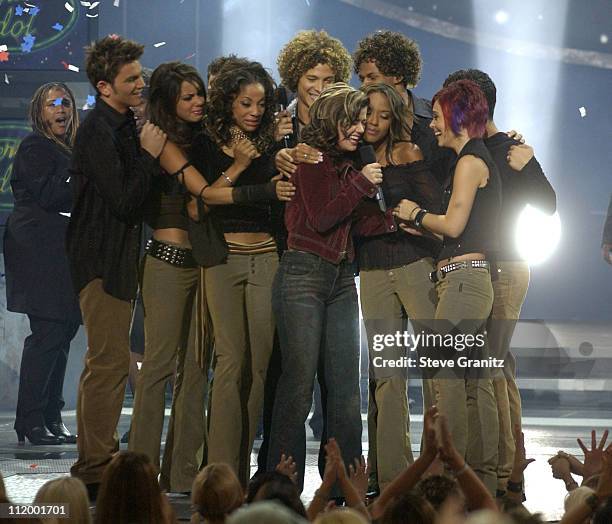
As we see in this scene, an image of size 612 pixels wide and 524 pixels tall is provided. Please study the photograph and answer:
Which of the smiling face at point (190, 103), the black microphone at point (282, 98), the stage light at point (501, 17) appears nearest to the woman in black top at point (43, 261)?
the black microphone at point (282, 98)

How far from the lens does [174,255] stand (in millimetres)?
4625

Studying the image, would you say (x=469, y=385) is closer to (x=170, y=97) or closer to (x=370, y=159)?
(x=370, y=159)

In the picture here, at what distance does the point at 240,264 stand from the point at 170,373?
463 mm

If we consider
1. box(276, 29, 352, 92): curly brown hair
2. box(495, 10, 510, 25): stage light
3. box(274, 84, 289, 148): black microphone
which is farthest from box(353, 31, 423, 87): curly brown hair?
box(495, 10, 510, 25): stage light

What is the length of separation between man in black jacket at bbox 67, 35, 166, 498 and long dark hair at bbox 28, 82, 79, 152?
161 centimetres

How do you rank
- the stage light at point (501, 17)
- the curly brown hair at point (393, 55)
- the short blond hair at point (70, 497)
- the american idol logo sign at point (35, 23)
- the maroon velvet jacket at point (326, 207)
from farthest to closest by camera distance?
the stage light at point (501, 17), the american idol logo sign at point (35, 23), the curly brown hair at point (393, 55), the maroon velvet jacket at point (326, 207), the short blond hair at point (70, 497)

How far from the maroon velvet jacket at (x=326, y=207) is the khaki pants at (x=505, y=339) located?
0.68 metres

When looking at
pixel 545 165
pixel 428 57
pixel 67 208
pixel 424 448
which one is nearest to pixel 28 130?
pixel 67 208

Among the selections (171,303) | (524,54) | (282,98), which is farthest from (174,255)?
(524,54)

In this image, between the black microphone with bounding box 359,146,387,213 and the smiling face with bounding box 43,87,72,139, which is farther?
the smiling face with bounding box 43,87,72,139

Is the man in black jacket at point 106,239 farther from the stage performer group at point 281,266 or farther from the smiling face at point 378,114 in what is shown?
the smiling face at point 378,114

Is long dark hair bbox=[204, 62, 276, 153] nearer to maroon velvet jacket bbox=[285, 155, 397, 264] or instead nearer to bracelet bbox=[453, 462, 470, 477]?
maroon velvet jacket bbox=[285, 155, 397, 264]

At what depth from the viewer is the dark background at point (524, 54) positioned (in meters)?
8.80

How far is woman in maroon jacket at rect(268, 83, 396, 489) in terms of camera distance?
4363 millimetres
